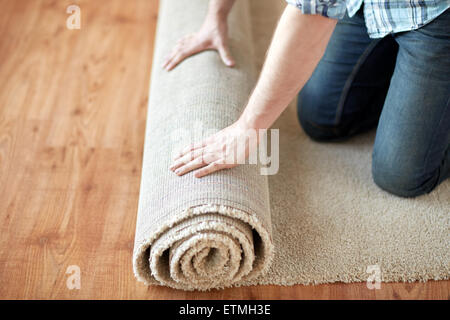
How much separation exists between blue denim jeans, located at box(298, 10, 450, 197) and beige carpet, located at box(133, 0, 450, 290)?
2.7 inches

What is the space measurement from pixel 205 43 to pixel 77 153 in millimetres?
494

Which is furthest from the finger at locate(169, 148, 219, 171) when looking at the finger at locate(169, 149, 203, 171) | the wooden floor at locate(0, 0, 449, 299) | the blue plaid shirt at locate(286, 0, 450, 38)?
the blue plaid shirt at locate(286, 0, 450, 38)

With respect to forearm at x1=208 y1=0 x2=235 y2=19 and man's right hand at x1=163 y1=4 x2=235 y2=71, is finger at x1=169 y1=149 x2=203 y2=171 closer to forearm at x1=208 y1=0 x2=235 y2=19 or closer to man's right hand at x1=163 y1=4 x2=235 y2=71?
man's right hand at x1=163 y1=4 x2=235 y2=71

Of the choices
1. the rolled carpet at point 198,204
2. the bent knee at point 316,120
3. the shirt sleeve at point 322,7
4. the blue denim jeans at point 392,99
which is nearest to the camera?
the shirt sleeve at point 322,7

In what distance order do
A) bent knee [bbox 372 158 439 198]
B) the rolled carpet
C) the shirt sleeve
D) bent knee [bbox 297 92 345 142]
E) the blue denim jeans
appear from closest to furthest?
the shirt sleeve → the rolled carpet → the blue denim jeans → bent knee [bbox 372 158 439 198] → bent knee [bbox 297 92 345 142]

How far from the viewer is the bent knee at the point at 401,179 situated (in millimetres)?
1198

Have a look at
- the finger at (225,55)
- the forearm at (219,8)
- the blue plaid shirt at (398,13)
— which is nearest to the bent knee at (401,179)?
the blue plaid shirt at (398,13)

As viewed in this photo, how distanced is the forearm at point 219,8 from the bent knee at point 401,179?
0.58 metres

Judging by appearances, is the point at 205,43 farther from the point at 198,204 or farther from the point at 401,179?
the point at 401,179

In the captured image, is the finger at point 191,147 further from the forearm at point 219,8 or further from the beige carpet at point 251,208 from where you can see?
the forearm at point 219,8

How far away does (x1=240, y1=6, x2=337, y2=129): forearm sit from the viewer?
2.69ft

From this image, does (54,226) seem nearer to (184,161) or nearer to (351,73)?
(184,161)

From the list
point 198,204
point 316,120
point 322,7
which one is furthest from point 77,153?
point 322,7
